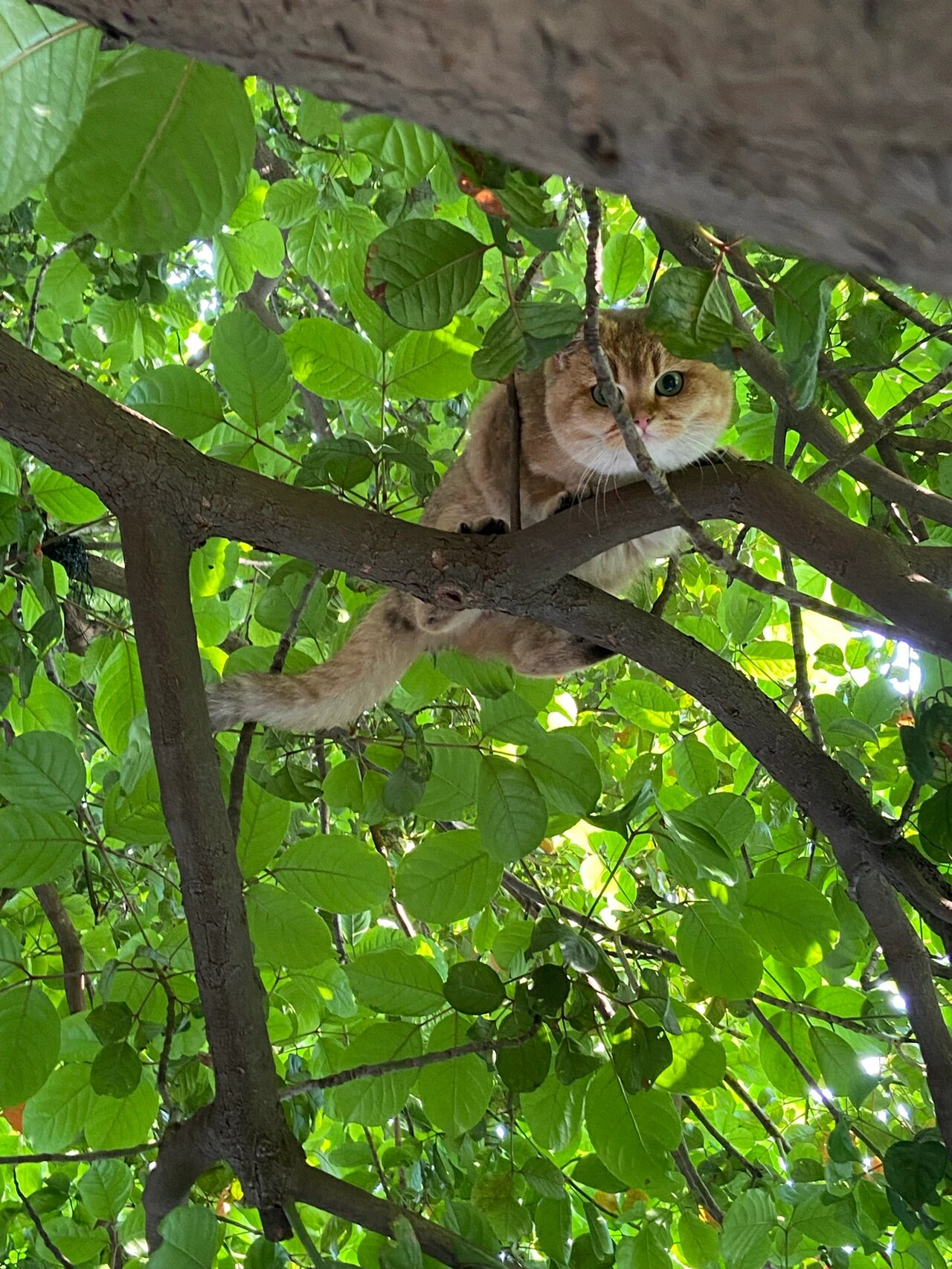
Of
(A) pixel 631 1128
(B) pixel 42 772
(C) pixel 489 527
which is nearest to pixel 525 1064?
(A) pixel 631 1128

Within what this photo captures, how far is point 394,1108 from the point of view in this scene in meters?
1.51

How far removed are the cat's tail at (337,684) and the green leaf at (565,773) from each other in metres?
0.53

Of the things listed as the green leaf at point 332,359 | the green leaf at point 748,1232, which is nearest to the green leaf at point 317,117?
the green leaf at point 332,359

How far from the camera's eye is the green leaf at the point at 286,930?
1.45 metres

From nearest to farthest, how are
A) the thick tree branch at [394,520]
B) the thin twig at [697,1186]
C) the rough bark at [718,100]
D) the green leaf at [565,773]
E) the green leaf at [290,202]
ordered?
1. the rough bark at [718,100]
2. the thick tree branch at [394,520]
3. the green leaf at [565,773]
4. the thin twig at [697,1186]
5. the green leaf at [290,202]

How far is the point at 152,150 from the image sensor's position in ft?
3.00

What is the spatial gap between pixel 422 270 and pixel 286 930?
3.31ft

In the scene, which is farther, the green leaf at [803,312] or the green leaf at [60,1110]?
the green leaf at [60,1110]

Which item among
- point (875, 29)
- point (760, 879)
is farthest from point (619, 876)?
point (875, 29)

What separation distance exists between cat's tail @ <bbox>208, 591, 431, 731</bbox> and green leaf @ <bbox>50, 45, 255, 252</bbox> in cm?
93

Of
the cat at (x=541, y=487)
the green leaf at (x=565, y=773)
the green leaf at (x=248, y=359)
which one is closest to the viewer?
the green leaf at (x=248, y=359)

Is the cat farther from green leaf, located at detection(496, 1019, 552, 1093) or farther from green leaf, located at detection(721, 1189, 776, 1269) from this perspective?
green leaf, located at detection(721, 1189, 776, 1269)

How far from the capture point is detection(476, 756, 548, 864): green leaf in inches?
57.9

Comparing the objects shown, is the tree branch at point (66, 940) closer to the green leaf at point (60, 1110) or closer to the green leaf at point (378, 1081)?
the green leaf at point (60, 1110)
